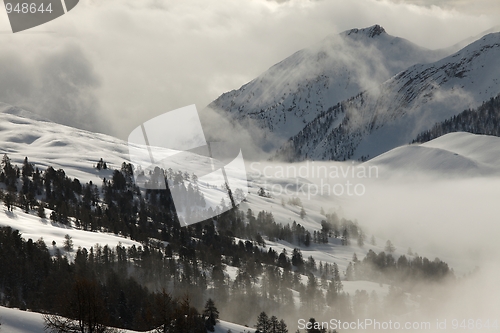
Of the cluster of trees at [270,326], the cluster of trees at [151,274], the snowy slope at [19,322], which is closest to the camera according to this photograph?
the snowy slope at [19,322]

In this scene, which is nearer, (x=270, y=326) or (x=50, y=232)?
(x=270, y=326)

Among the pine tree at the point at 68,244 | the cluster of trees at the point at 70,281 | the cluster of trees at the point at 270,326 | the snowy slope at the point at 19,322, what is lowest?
the cluster of trees at the point at 270,326

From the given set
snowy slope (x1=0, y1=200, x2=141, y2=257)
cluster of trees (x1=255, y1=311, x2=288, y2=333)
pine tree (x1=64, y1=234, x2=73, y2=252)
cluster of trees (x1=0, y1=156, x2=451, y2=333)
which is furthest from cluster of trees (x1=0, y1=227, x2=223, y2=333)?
cluster of trees (x1=255, y1=311, x2=288, y2=333)

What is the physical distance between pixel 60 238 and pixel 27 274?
26369mm

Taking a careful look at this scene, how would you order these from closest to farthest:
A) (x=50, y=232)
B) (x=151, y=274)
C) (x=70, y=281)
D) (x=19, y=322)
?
(x=19, y=322), (x=70, y=281), (x=151, y=274), (x=50, y=232)

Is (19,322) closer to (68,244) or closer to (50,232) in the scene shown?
(68,244)

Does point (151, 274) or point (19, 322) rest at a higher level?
point (19, 322)

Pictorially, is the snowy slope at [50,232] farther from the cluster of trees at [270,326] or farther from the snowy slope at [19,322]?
the snowy slope at [19,322]

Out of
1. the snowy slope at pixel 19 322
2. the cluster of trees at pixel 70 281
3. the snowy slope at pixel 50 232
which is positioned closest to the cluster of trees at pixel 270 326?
the cluster of trees at pixel 70 281

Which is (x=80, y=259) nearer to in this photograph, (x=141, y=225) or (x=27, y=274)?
(x=27, y=274)

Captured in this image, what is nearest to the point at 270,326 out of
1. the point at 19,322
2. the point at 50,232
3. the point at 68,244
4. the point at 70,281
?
the point at 70,281

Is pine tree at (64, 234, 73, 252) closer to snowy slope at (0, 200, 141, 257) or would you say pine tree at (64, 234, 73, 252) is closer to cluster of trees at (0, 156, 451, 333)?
snowy slope at (0, 200, 141, 257)

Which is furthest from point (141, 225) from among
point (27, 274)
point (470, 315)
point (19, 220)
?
point (470, 315)

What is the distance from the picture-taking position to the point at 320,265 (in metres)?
193
